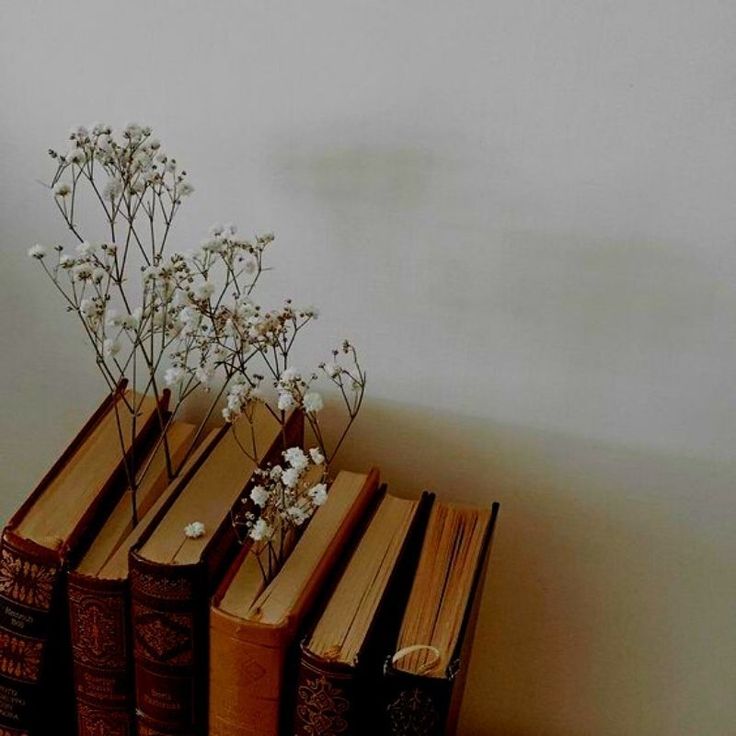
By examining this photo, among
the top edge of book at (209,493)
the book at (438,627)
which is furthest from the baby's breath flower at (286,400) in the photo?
the book at (438,627)

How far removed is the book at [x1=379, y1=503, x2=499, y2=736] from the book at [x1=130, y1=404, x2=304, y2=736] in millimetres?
161

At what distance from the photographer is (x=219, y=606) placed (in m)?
0.84

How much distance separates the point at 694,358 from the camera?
93 cm

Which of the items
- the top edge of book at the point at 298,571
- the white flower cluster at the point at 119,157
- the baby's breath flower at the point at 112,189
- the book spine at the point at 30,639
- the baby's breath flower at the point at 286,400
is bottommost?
the book spine at the point at 30,639

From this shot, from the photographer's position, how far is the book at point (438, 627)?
0.81 meters

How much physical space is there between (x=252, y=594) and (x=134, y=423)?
0.19 meters

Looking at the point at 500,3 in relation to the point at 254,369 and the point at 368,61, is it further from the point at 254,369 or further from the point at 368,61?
the point at 254,369

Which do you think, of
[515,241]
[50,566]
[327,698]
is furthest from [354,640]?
[515,241]

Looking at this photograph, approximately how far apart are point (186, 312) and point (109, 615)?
0.27m

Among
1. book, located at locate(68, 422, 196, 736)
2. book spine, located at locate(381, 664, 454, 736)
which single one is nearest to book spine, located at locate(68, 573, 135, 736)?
book, located at locate(68, 422, 196, 736)

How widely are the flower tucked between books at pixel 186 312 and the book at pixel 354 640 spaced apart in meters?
0.07

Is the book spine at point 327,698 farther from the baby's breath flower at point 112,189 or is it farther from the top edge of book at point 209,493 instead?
the baby's breath flower at point 112,189

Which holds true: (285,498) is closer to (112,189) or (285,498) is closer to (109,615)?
(109,615)

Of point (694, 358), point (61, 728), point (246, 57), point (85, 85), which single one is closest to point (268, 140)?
point (246, 57)
